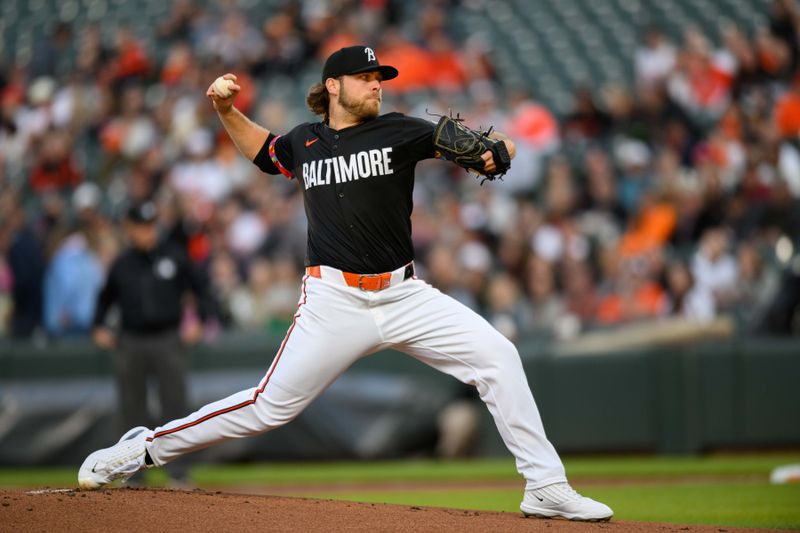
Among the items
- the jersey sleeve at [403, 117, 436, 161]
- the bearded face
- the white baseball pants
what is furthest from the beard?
the white baseball pants

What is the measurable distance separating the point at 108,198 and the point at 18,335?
3.45m

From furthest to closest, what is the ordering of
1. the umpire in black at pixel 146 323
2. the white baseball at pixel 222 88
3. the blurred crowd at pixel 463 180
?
1. the blurred crowd at pixel 463 180
2. the umpire in black at pixel 146 323
3. the white baseball at pixel 222 88

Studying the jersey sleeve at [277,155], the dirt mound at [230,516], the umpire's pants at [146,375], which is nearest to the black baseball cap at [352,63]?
the jersey sleeve at [277,155]

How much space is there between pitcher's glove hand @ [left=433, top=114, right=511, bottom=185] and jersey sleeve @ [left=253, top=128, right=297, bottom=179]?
0.79 metres

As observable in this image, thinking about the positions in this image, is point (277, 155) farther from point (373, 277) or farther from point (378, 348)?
point (378, 348)

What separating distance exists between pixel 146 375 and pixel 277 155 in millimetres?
4314

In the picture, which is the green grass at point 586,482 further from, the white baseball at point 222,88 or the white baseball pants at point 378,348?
the white baseball at point 222,88

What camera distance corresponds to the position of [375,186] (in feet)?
17.8

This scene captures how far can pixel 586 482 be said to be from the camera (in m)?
9.55

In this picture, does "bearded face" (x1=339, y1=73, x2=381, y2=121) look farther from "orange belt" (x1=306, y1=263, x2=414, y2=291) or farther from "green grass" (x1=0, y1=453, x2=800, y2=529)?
"green grass" (x1=0, y1=453, x2=800, y2=529)

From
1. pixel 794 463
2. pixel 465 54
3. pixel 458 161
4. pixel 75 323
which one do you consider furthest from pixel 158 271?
pixel 465 54

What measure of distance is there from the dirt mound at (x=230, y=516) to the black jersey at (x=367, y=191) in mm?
1129

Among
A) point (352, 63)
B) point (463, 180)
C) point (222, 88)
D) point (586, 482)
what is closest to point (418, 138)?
point (352, 63)

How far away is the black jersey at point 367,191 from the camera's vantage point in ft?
17.7
